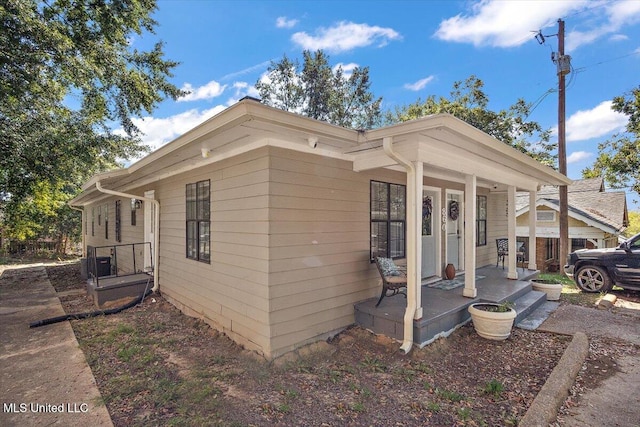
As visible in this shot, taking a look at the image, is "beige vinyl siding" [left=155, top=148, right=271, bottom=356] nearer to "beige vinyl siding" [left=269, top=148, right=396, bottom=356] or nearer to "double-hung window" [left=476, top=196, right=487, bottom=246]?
"beige vinyl siding" [left=269, top=148, right=396, bottom=356]

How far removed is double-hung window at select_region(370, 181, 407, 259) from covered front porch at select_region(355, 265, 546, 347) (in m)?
0.74

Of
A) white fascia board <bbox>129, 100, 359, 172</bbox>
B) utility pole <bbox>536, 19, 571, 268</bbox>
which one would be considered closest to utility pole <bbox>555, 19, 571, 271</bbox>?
utility pole <bbox>536, 19, 571, 268</bbox>

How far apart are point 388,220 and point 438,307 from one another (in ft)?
4.78

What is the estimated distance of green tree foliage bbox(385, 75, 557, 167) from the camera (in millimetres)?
14953

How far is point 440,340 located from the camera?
13.0 feet

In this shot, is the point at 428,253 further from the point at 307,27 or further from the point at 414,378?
the point at 307,27

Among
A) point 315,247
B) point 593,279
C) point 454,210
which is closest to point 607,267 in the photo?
point 593,279

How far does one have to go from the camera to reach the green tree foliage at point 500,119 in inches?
589

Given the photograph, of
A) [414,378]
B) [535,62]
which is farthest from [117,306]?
[535,62]

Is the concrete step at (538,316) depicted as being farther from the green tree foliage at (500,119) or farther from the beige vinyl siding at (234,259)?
the green tree foliage at (500,119)

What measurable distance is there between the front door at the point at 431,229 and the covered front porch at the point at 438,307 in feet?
1.32

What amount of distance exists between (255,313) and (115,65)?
8.02 meters

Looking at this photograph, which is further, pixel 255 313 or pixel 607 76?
pixel 607 76

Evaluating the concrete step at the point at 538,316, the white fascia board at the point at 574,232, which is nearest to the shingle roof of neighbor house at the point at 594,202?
the white fascia board at the point at 574,232
